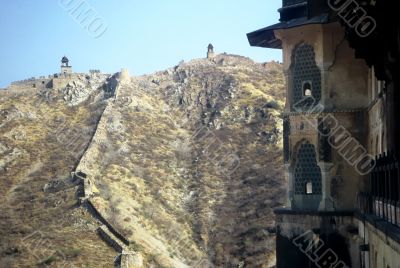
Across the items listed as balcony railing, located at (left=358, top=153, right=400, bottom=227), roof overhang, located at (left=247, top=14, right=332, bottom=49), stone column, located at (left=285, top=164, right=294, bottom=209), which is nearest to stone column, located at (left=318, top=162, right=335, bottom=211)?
stone column, located at (left=285, top=164, right=294, bottom=209)

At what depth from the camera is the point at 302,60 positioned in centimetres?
2250

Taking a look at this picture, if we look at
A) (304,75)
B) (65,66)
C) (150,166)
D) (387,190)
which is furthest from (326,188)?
(65,66)

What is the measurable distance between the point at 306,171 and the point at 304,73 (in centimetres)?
305

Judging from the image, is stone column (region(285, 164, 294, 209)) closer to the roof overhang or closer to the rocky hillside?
the roof overhang

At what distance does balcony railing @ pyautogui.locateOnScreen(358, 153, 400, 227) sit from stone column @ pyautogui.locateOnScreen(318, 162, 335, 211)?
5255 mm

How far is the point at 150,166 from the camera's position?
6331 centimetres

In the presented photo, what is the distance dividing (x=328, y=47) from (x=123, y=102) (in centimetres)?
5592

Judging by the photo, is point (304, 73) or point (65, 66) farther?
point (65, 66)

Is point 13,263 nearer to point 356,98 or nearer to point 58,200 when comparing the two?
point 58,200

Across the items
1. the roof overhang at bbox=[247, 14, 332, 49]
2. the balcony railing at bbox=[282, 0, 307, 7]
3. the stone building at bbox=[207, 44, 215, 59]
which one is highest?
the stone building at bbox=[207, 44, 215, 59]

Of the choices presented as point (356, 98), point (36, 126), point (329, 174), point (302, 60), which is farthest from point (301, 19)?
point (36, 126)

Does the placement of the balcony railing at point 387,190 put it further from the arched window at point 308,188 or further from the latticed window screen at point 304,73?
the latticed window screen at point 304,73

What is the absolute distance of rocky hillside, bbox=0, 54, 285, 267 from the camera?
156ft

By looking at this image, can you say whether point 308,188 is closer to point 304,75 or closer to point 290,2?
point 304,75
